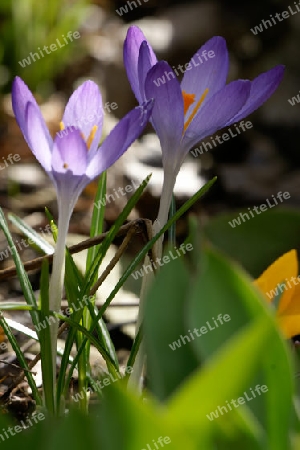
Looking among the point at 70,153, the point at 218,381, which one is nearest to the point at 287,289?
the point at 70,153

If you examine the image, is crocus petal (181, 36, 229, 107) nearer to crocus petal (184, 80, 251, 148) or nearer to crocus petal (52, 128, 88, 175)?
crocus petal (184, 80, 251, 148)

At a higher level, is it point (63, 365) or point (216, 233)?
point (216, 233)

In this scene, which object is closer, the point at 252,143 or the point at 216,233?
the point at 216,233

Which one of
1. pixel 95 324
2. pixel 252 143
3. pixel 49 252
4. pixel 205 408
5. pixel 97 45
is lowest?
pixel 205 408

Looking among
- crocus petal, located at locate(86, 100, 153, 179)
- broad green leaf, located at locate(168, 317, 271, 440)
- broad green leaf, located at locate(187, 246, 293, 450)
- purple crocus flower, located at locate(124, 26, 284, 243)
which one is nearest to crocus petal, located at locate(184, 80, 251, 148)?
purple crocus flower, located at locate(124, 26, 284, 243)

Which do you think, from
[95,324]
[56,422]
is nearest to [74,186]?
[95,324]

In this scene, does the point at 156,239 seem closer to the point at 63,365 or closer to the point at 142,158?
the point at 63,365

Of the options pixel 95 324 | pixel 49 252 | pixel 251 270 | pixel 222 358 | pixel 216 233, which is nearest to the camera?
pixel 222 358
